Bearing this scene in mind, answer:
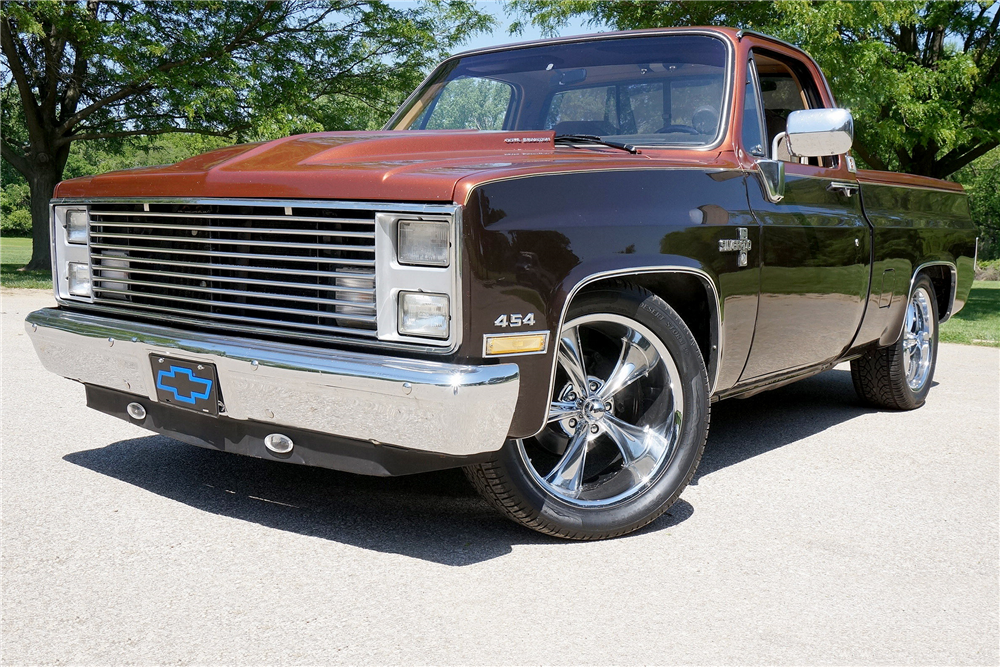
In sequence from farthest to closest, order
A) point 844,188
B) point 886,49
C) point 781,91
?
point 886,49
point 781,91
point 844,188

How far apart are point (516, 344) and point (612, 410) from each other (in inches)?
34.1

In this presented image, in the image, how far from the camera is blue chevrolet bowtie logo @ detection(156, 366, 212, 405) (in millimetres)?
3014

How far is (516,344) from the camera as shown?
2736 mm

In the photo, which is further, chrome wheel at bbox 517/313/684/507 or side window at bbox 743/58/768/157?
side window at bbox 743/58/768/157

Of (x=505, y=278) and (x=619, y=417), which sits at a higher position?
(x=505, y=278)

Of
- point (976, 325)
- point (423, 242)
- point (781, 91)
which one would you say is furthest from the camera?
point (976, 325)

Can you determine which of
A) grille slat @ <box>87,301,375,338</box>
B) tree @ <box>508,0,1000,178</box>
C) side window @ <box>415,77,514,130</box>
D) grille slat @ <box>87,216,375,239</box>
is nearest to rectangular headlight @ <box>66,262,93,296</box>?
grille slat @ <box>87,301,375,338</box>

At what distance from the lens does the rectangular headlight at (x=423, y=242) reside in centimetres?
264

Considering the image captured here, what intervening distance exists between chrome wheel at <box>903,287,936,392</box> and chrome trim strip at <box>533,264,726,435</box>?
2645mm

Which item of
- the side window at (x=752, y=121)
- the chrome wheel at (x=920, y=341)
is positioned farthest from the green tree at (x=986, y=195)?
the side window at (x=752, y=121)

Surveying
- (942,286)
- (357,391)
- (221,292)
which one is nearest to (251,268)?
(221,292)

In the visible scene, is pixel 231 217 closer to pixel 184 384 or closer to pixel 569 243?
pixel 184 384

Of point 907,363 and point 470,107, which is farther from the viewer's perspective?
point 907,363

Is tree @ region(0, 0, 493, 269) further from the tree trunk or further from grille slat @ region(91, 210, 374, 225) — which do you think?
grille slat @ region(91, 210, 374, 225)
